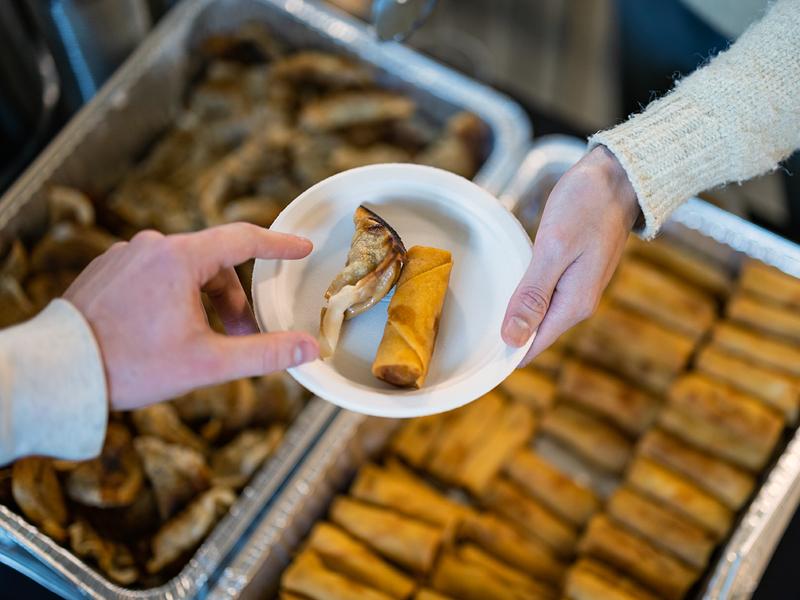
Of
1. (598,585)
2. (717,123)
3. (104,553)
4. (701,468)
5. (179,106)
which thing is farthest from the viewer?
(179,106)

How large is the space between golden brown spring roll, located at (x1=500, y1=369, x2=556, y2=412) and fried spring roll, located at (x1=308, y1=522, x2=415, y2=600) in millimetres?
442

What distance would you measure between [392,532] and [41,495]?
588mm

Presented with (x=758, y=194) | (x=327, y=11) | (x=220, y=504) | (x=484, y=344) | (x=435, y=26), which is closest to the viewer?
(x=484, y=344)

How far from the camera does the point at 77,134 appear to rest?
5.32 ft

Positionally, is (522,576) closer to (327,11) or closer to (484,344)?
(484,344)

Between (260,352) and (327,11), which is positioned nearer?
(260,352)

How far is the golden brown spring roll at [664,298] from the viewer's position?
1.59 metres

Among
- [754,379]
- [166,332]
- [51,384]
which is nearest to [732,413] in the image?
[754,379]

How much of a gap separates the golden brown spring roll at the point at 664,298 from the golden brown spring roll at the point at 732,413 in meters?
0.12

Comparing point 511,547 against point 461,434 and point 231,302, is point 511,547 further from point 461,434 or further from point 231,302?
point 231,302

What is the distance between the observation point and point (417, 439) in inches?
60.4

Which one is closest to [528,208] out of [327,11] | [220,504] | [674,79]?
[674,79]

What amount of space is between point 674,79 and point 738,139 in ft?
0.50

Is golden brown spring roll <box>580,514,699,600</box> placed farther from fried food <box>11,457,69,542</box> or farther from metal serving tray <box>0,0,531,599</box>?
fried food <box>11,457,69,542</box>
